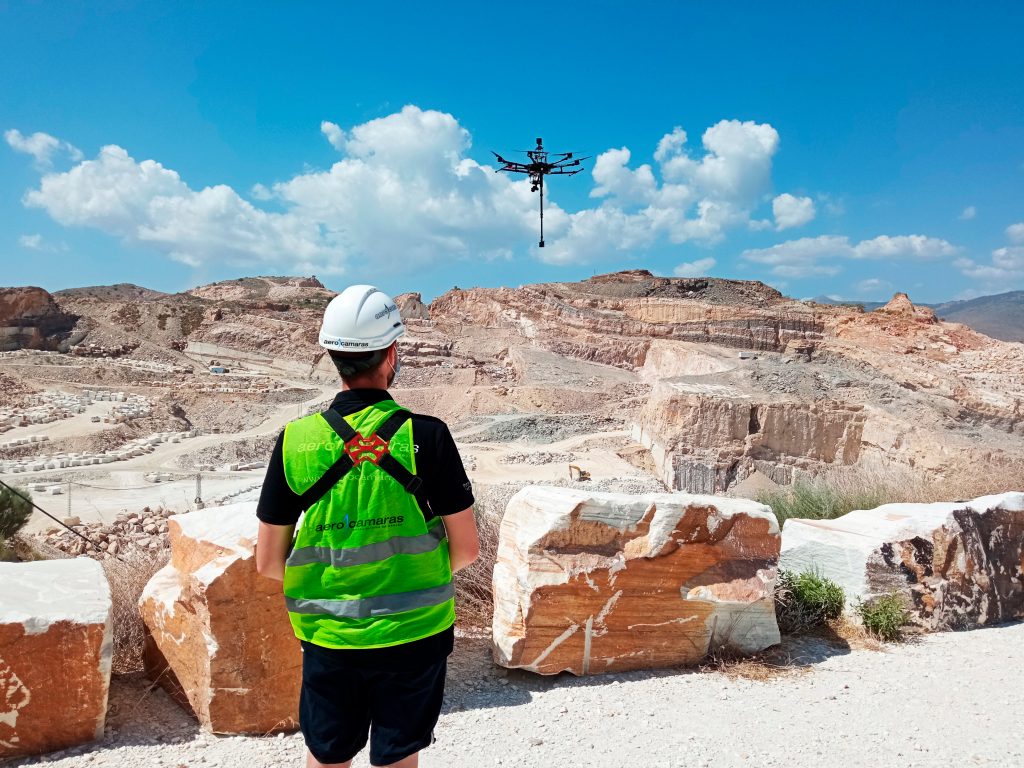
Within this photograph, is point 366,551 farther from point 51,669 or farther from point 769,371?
point 769,371

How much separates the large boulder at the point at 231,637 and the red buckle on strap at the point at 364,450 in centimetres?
139

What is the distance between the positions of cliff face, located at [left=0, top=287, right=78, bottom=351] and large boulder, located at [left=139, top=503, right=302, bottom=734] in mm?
48862

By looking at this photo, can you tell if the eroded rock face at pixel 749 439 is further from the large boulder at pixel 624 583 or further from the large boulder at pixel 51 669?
the large boulder at pixel 51 669

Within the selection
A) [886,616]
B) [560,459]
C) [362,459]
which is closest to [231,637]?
[362,459]

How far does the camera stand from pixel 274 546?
6.46 feet

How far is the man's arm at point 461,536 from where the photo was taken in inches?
76.0

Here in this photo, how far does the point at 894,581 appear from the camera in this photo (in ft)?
14.4

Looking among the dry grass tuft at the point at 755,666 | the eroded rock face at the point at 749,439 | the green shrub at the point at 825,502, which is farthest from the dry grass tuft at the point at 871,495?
the eroded rock face at the point at 749,439

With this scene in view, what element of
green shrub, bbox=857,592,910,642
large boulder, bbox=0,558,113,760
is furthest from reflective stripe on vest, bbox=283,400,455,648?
green shrub, bbox=857,592,910,642

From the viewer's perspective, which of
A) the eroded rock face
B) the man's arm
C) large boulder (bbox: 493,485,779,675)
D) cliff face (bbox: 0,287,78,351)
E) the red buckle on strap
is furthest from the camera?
cliff face (bbox: 0,287,78,351)

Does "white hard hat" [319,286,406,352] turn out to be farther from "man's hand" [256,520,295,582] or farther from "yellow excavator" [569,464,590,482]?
"yellow excavator" [569,464,590,482]

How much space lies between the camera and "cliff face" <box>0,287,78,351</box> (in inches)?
1697

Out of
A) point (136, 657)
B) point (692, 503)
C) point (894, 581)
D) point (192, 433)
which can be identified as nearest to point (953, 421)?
point (894, 581)

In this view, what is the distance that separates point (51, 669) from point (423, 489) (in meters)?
2.00
